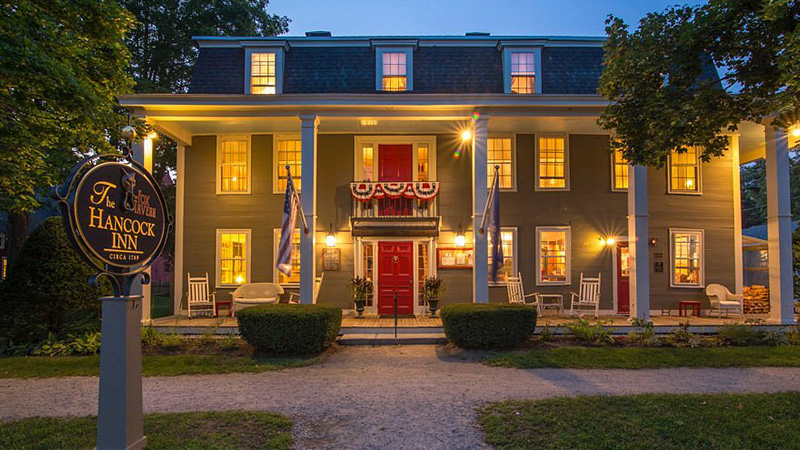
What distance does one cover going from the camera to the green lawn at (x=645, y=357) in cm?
801

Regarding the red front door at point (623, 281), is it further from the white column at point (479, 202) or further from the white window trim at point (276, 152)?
the white window trim at point (276, 152)

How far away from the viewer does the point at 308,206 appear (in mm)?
10930

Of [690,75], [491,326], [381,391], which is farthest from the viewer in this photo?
[491,326]

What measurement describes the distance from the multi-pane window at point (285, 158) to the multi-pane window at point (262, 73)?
1417mm

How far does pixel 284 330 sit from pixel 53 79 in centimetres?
536

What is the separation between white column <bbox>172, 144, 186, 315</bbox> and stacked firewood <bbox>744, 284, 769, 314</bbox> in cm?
1534

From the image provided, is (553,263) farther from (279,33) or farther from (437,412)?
(279,33)

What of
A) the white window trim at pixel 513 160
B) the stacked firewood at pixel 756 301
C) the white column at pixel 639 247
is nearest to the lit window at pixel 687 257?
the stacked firewood at pixel 756 301

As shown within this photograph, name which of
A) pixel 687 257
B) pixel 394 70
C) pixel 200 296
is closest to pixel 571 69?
pixel 394 70

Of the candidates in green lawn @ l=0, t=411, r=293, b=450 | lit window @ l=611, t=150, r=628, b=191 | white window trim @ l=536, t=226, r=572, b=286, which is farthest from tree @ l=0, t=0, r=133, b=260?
lit window @ l=611, t=150, r=628, b=191

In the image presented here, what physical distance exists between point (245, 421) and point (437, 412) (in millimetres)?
2129

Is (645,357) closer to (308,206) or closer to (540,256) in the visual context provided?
(540,256)

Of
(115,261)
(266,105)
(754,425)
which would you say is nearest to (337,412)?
(115,261)

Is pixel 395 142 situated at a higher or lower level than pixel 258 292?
higher
